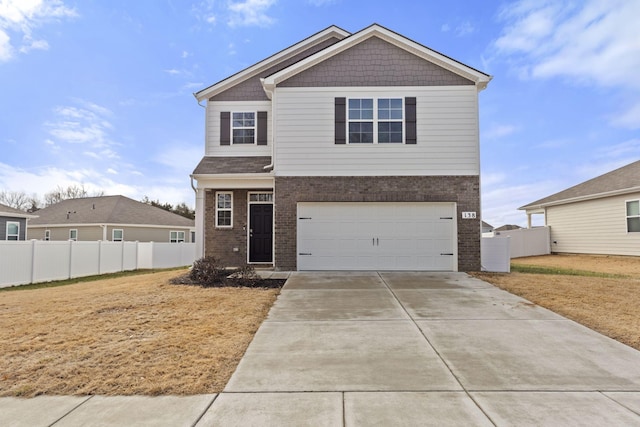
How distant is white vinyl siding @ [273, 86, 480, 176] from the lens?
1142cm

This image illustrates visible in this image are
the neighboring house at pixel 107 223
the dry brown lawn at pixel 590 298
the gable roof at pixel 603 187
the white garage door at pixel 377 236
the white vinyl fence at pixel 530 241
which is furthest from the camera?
the neighboring house at pixel 107 223

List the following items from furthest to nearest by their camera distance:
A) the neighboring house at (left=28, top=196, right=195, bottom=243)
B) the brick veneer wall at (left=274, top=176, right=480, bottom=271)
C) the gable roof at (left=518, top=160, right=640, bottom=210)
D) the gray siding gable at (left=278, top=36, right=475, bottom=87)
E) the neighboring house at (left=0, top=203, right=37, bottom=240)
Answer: the neighboring house at (left=28, top=196, right=195, bottom=243)
the neighboring house at (left=0, top=203, right=37, bottom=240)
the gable roof at (left=518, top=160, right=640, bottom=210)
the gray siding gable at (left=278, top=36, right=475, bottom=87)
the brick veneer wall at (left=274, top=176, right=480, bottom=271)

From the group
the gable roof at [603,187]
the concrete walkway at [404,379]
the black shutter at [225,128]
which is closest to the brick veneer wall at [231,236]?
the black shutter at [225,128]

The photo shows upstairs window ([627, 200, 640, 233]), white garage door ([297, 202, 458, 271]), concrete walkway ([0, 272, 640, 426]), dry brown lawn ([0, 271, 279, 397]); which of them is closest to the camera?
concrete walkway ([0, 272, 640, 426])

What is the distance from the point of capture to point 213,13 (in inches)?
478

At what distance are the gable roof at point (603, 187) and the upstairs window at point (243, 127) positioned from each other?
16.3 m

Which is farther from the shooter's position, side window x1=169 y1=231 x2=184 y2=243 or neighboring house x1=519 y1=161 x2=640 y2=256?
side window x1=169 y1=231 x2=184 y2=243

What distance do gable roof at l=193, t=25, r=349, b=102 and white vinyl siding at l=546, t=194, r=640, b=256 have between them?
14.8m

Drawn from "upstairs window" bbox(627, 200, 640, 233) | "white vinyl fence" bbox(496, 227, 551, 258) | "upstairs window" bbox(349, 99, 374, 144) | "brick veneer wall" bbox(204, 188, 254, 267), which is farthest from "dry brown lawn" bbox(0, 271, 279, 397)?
"white vinyl fence" bbox(496, 227, 551, 258)

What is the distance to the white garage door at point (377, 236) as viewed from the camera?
11438 mm

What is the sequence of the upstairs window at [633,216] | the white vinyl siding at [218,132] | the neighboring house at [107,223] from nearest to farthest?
the white vinyl siding at [218,132] < the upstairs window at [633,216] < the neighboring house at [107,223]

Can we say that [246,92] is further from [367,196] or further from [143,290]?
[143,290]

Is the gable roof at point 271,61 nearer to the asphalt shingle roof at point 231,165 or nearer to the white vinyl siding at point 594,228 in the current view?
the asphalt shingle roof at point 231,165

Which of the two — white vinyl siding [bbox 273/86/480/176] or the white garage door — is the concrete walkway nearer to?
the white garage door
